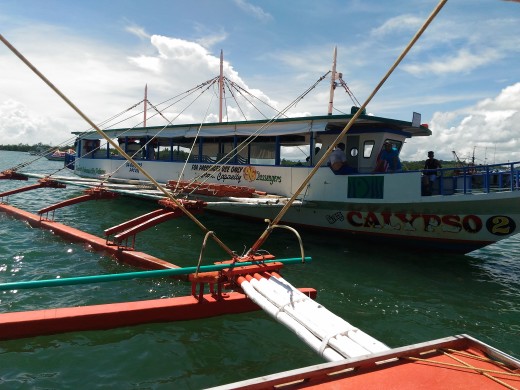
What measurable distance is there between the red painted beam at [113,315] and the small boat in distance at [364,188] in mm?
4908

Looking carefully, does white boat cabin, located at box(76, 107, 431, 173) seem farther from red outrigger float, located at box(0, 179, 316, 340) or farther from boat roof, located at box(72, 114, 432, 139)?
red outrigger float, located at box(0, 179, 316, 340)

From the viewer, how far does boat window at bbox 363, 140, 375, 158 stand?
12.1m

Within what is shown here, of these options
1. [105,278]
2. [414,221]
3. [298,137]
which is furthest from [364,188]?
[105,278]

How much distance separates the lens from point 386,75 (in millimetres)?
4129

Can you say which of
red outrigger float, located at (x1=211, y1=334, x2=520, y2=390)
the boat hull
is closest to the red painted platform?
the boat hull

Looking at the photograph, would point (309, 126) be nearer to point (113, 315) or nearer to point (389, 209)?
point (389, 209)

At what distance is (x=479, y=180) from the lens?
10.3 metres

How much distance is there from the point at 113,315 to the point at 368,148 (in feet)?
32.1

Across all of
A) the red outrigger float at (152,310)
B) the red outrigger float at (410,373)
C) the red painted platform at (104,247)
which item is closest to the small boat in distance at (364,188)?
the red painted platform at (104,247)

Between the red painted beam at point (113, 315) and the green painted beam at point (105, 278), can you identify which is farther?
the red painted beam at point (113, 315)

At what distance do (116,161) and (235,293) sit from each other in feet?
57.4

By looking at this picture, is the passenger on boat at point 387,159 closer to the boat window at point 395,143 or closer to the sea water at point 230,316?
the boat window at point 395,143

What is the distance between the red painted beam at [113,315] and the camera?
14.1 ft

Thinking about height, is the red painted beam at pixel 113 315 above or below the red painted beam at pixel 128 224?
below
